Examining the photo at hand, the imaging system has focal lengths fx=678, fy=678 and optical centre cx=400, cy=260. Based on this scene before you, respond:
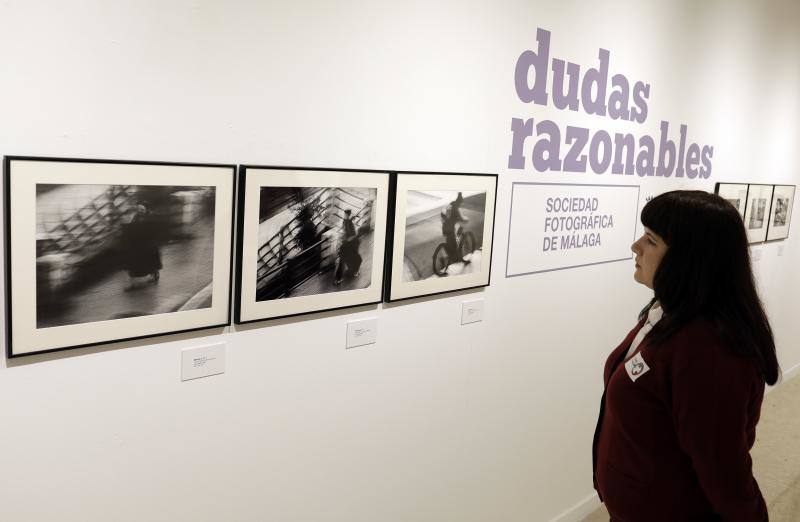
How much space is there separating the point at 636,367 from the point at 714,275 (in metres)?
0.33

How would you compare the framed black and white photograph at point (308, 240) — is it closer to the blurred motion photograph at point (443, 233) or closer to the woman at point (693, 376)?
the blurred motion photograph at point (443, 233)

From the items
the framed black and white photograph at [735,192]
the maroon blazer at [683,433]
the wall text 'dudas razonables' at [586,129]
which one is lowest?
the maroon blazer at [683,433]

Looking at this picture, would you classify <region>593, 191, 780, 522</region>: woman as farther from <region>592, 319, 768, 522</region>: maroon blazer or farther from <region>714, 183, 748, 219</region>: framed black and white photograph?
<region>714, 183, 748, 219</region>: framed black and white photograph

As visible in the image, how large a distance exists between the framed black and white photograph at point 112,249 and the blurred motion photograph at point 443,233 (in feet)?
2.59

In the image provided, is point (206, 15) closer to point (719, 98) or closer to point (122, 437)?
point (122, 437)

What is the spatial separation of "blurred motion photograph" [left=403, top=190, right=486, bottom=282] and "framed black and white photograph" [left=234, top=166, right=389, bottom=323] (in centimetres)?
16

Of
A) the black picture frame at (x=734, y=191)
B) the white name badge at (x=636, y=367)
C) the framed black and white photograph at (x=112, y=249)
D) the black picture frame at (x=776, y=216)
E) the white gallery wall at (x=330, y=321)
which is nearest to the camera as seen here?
the framed black and white photograph at (x=112, y=249)

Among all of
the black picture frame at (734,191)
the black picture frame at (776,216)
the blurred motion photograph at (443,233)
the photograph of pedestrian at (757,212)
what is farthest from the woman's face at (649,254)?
the black picture frame at (776,216)

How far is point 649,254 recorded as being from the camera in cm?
195

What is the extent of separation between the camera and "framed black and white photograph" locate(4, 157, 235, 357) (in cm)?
164

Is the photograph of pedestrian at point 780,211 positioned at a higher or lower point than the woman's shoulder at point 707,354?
higher

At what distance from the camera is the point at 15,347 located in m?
1.66

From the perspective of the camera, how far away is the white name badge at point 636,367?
74.0 inches

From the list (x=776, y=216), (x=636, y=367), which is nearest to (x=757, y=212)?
(x=776, y=216)
